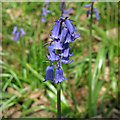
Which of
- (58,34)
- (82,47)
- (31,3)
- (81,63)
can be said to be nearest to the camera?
(58,34)

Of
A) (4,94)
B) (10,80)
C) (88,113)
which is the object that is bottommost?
(88,113)

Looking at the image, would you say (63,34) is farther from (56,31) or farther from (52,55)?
(52,55)

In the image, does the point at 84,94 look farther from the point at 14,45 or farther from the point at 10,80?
the point at 14,45

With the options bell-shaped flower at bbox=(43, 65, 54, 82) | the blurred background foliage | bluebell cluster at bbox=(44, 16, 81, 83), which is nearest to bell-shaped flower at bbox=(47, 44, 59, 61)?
bluebell cluster at bbox=(44, 16, 81, 83)

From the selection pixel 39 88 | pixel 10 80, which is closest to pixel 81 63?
pixel 39 88

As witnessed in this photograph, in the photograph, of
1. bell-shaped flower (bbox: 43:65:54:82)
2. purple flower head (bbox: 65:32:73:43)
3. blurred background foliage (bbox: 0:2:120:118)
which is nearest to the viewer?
purple flower head (bbox: 65:32:73:43)

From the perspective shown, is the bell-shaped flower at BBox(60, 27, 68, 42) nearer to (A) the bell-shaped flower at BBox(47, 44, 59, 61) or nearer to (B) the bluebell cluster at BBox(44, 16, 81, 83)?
(B) the bluebell cluster at BBox(44, 16, 81, 83)

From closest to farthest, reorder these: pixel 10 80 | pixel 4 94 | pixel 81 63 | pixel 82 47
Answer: pixel 4 94 < pixel 10 80 < pixel 81 63 < pixel 82 47

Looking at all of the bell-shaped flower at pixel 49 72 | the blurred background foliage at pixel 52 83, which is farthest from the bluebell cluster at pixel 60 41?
the blurred background foliage at pixel 52 83

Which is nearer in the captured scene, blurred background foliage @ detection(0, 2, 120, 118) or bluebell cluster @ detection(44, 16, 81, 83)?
bluebell cluster @ detection(44, 16, 81, 83)
